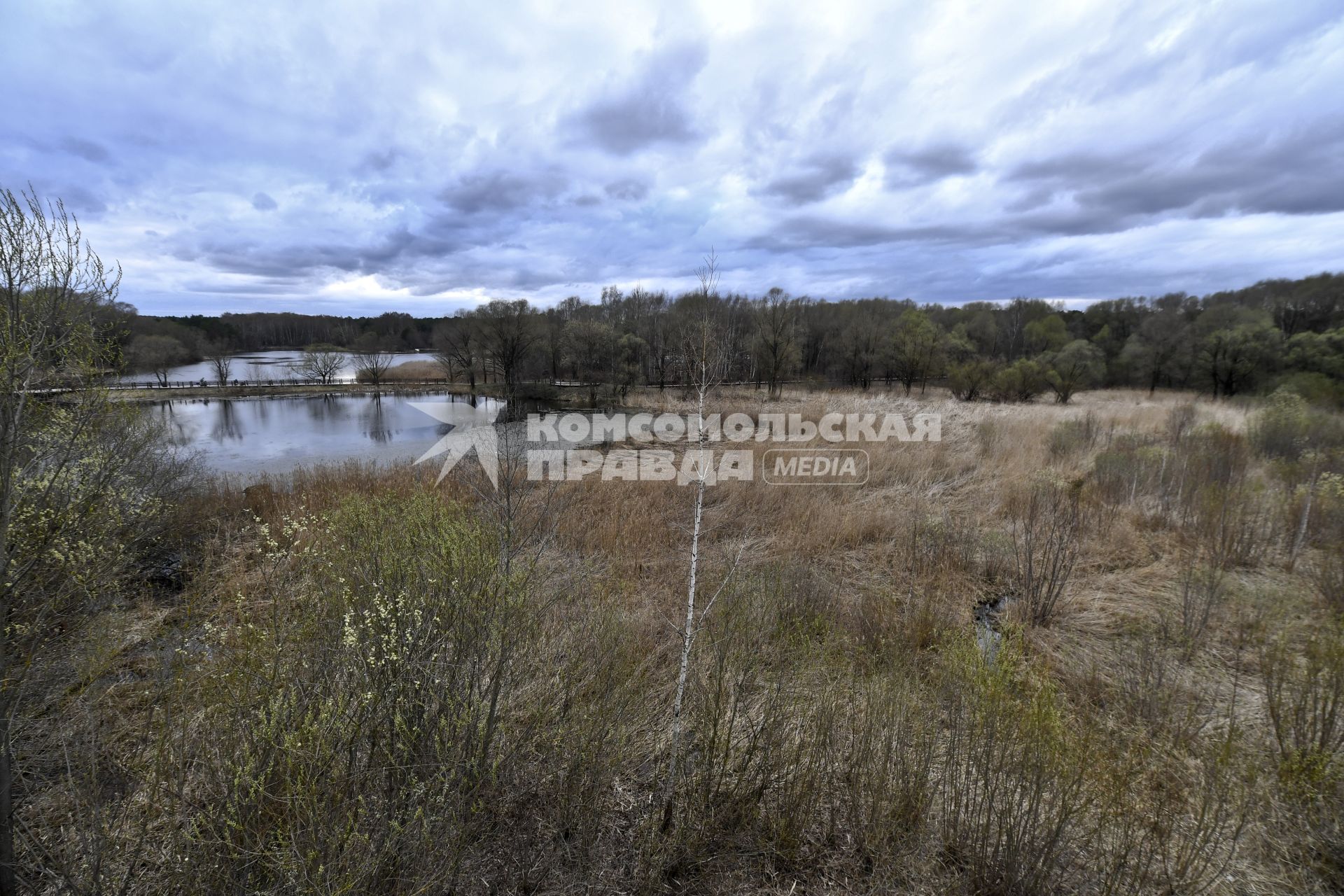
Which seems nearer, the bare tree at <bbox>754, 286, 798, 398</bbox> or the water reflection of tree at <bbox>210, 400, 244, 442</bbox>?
the water reflection of tree at <bbox>210, 400, 244, 442</bbox>

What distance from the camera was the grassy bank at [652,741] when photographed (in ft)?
6.99

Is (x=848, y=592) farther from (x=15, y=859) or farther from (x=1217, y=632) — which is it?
(x=15, y=859)

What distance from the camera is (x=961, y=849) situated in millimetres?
2602

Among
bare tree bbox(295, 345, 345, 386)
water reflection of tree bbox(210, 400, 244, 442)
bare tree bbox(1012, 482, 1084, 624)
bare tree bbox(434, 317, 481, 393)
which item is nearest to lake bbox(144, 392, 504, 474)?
water reflection of tree bbox(210, 400, 244, 442)

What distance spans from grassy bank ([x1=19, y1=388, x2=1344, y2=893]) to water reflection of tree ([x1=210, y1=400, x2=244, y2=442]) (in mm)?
23480

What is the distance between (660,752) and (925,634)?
316 cm

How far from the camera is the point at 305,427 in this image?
27750 millimetres

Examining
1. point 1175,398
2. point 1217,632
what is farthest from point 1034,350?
point 1217,632

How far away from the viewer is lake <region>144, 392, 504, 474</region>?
712 inches

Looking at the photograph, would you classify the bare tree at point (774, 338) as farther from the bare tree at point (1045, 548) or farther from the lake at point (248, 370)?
the lake at point (248, 370)

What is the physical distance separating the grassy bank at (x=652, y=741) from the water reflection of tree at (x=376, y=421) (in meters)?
20.5

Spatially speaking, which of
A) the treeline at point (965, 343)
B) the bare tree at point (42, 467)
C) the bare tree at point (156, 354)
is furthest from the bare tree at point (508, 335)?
the bare tree at point (156, 354)

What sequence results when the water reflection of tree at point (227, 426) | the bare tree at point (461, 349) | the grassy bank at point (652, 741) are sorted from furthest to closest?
the bare tree at point (461, 349), the water reflection of tree at point (227, 426), the grassy bank at point (652, 741)

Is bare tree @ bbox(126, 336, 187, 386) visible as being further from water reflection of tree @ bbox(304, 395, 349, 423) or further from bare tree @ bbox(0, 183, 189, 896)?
bare tree @ bbox(0, 183, 189, 896)
